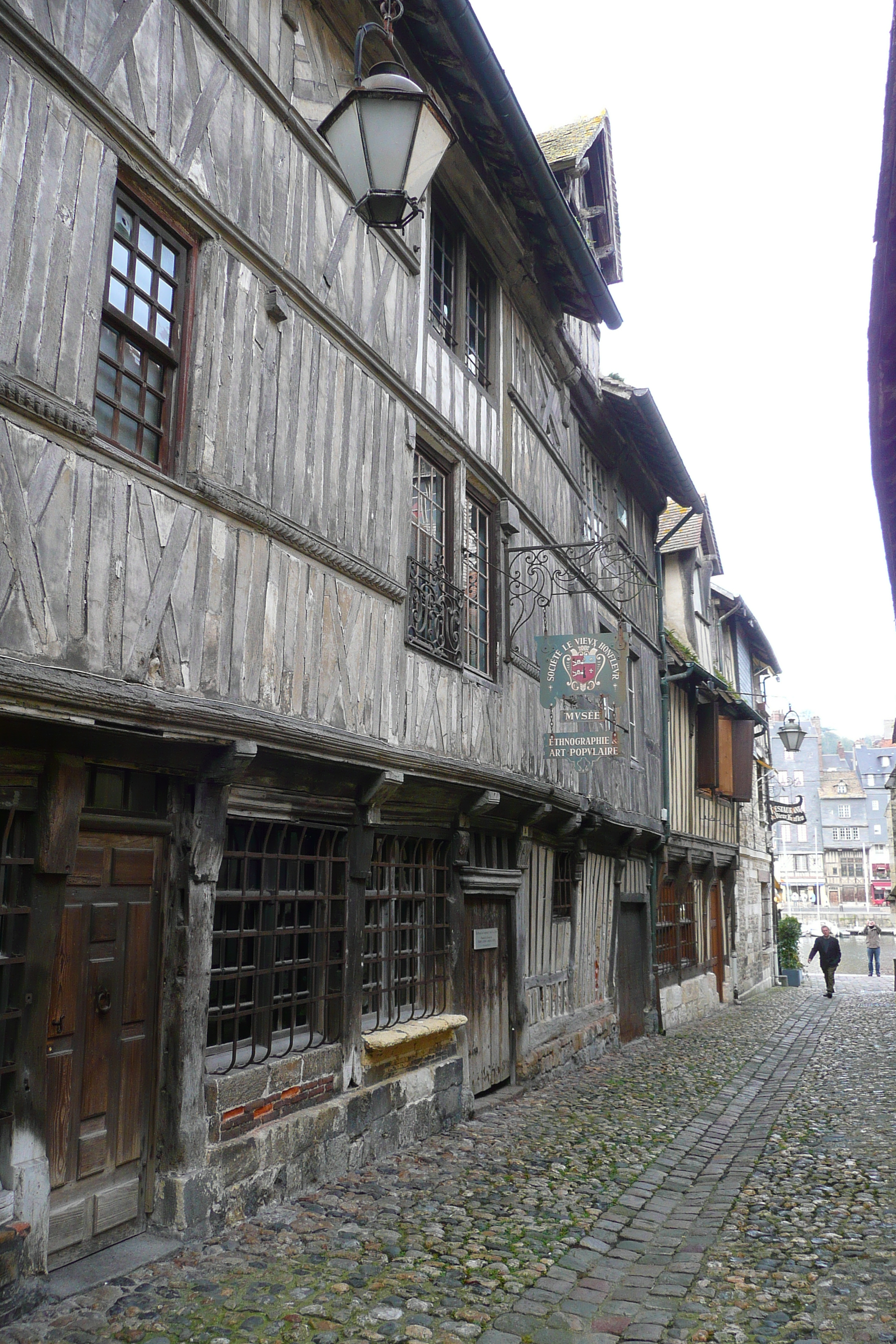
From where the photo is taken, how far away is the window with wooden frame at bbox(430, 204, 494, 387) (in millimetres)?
8188

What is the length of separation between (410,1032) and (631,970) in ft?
23.1

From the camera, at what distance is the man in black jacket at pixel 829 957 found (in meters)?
20.6

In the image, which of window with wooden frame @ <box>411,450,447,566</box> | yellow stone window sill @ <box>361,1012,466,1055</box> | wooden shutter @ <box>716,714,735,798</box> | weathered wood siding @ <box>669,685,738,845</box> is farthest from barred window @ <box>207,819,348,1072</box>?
wooden shutter @ <box>716,714,735,798</box>

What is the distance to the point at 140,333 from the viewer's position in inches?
183

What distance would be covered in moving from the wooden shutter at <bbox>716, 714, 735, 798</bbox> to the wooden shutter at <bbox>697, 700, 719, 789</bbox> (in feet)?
0.33

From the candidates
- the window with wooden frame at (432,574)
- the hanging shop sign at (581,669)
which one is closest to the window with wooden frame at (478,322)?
the window with wooden frame at (432,574)

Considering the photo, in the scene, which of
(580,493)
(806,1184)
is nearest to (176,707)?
(806,1184)

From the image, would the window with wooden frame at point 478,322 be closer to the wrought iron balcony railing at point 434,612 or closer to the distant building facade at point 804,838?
the wrought iron balcony railing at point 434,612

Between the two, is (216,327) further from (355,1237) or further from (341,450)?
(355,1237)

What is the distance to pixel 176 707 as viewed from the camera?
4367 mm

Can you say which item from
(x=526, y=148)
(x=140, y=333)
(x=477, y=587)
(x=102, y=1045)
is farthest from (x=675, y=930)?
(x=140, y=333)

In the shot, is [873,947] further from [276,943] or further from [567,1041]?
[276,943]

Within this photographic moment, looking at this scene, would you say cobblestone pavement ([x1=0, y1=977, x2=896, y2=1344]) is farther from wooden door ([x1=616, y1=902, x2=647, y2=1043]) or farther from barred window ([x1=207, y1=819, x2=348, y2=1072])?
wooden door ([x1=616, y1=902, x2=647, y2=1043])

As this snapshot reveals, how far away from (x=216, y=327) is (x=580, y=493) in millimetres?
7213
